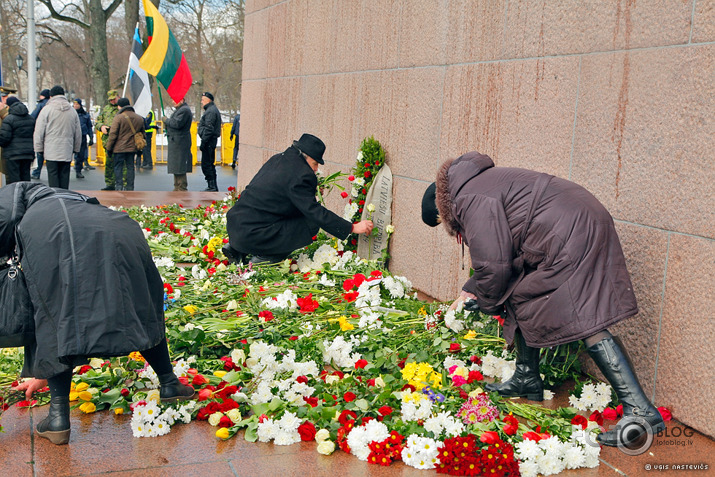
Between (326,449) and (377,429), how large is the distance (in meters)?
0.24

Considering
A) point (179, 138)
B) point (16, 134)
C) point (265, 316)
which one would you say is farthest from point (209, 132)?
point (265, 316)

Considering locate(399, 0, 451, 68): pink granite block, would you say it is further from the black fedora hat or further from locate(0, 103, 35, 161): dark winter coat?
locate(0, 103, 35, 161): dark winter coat

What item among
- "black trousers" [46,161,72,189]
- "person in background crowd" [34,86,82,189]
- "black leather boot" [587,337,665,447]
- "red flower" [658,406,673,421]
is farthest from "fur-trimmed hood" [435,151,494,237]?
"black trousers" [46,161,72,189]

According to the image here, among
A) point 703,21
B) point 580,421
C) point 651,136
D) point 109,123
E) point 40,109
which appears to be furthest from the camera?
point 109,123

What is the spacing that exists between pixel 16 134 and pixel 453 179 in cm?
1024

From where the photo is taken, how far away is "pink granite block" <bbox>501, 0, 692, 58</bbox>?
3945 millimetres

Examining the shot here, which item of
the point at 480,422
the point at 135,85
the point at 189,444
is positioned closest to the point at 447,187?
the point at 480,422

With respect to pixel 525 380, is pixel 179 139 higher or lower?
higher

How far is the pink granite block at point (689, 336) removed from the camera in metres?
3.68

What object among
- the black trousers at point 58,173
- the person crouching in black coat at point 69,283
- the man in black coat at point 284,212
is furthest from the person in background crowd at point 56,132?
the person crouching in black coat at point 69,283

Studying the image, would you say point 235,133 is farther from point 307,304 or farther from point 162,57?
point 307,304

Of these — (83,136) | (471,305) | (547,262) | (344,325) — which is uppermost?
(83,136)

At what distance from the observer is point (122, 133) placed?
1338 cm

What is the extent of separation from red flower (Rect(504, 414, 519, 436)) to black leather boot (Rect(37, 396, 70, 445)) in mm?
1978
